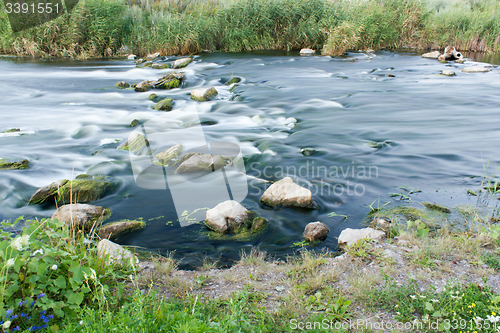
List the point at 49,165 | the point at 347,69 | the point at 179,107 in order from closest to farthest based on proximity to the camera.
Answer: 1. the point at 49,165
2. the point at 179,107
3. the point at 347,69

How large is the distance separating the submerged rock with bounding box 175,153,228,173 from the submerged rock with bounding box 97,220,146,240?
1397mm

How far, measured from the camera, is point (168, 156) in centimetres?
553

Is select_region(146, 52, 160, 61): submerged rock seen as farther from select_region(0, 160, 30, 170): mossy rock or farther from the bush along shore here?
select_region(0, 160, 30, 170): mossy rock

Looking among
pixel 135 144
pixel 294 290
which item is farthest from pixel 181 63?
pixel 294 290

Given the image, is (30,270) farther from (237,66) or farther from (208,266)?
(237,66)

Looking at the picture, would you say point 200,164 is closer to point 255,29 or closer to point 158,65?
point 158,65

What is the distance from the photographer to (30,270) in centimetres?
213

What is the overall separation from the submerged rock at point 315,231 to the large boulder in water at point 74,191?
269cm

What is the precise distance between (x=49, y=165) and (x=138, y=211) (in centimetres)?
245

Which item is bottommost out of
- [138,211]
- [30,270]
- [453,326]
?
[138,211]

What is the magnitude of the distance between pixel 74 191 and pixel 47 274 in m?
2.26

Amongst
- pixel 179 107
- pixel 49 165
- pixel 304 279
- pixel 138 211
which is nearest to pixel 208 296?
pixel 304 279

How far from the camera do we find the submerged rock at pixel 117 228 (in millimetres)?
3502

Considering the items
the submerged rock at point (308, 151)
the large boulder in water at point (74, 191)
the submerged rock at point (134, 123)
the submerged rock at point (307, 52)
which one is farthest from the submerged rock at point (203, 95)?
the submerged rock at point (307, 52)
